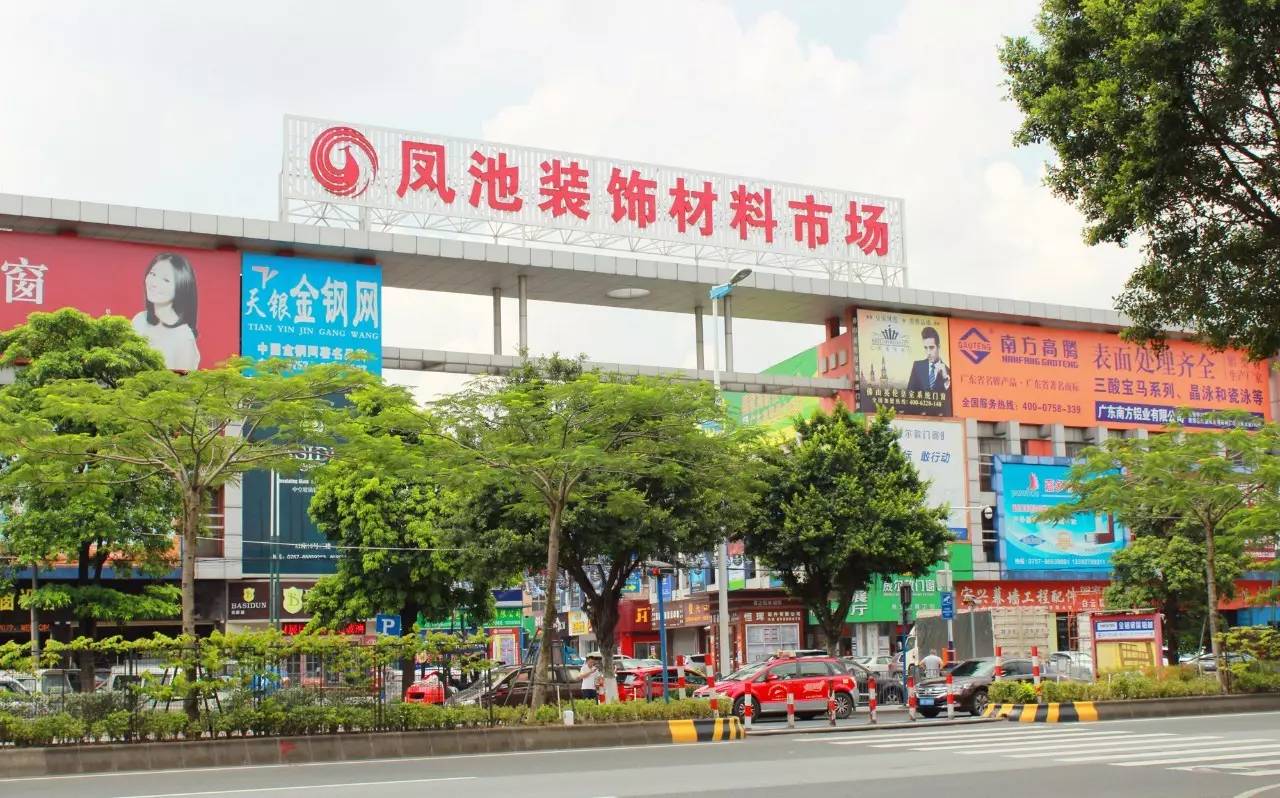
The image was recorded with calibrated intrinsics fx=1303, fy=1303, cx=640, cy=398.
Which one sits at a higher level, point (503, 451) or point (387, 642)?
point (503, 451)

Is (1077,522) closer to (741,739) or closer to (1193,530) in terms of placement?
(1193,530)

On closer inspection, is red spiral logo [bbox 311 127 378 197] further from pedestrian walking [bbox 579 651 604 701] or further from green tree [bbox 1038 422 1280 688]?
green tree [bbox 1038 422 1280 688]

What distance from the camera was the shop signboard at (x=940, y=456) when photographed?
159 ft

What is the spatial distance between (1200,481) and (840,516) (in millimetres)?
9458

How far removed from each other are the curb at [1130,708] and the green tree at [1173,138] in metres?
13.0

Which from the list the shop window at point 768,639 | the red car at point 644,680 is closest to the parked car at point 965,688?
the red car at point 644,680

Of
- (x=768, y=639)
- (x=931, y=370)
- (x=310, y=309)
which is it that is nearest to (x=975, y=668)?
(x=768, y=639)

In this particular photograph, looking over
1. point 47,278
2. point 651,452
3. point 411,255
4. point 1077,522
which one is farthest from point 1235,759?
point 1077,522

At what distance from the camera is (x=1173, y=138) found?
1257 centimetres

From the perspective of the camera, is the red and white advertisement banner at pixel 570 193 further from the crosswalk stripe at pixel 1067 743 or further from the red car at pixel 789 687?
the crosswalk stripe at pixel 1067 743

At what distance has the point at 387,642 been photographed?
69.4 feet

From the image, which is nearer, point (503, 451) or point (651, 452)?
point (503, 451)

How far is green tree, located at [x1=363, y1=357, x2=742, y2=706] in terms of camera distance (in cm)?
2255

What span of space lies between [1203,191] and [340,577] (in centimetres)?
Answer: 2805
